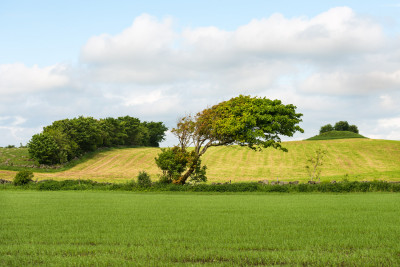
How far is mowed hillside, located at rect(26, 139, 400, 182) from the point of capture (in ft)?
203

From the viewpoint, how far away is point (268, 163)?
73688 mm

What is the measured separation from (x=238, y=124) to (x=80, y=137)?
56.2m

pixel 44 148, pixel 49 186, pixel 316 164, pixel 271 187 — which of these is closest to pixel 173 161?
pixel 271 187

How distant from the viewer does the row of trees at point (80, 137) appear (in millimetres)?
74750

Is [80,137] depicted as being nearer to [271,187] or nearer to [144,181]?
[144,181]

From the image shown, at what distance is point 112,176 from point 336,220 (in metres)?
52.9

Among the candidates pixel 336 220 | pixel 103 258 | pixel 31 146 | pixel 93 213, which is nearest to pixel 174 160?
pixel 93 213

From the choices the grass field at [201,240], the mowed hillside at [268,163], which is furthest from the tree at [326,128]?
the grass field at [201,240]

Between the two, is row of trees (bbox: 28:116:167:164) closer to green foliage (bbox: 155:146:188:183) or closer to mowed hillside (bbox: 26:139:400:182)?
mowed hillside (bbox: 26:139:400:182)

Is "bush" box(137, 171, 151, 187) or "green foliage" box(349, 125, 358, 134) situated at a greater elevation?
"green foliage" box(349, 125, 358, 134)

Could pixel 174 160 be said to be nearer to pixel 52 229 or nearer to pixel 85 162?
pixel 52 229

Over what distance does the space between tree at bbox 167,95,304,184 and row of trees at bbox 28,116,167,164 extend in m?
42.7

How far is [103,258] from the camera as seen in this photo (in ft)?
30.9

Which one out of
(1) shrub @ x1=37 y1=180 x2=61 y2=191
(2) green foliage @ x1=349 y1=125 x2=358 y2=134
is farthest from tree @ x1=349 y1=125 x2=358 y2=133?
(1) shrub @ x1=37 y1=180 x2=61 y2=191
